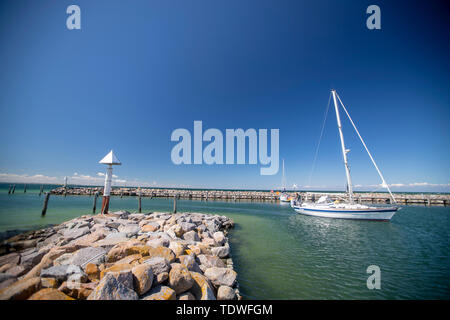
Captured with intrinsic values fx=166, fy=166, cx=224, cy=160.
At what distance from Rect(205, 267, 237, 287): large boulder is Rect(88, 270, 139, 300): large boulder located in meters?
2.28

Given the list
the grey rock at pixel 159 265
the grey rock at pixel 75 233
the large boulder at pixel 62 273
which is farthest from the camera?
the grey rock at pixel 75 233

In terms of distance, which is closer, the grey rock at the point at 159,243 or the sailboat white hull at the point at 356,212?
the grey rock at the point at 159,243

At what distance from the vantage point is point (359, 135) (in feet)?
63.4

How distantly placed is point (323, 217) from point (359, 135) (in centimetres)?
1042

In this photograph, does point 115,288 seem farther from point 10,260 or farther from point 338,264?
point 338,264

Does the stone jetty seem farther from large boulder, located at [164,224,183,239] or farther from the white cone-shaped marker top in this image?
the white cone-shaped marker top

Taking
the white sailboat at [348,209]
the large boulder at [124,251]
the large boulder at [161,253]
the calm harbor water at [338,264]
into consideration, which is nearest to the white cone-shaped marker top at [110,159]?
the calm harbor water at [338,264]

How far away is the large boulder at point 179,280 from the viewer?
12.4 ft

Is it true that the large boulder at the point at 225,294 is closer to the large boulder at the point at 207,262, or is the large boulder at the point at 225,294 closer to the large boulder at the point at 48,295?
the large boulder at the point at 207,262

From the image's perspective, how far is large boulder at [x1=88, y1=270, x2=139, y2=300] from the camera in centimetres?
295

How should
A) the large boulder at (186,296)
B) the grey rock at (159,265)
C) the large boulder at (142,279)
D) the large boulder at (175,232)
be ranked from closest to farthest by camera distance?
the large boulder at (142,279) < the large boulder at (186,296) < the grey rock at (159,265) < the large boulder at (175,232)

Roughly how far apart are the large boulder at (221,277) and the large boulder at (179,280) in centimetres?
111

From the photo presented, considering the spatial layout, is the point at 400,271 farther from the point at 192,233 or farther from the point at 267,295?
the point at 192,233

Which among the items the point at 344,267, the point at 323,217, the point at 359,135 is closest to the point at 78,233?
the point at 344,267
